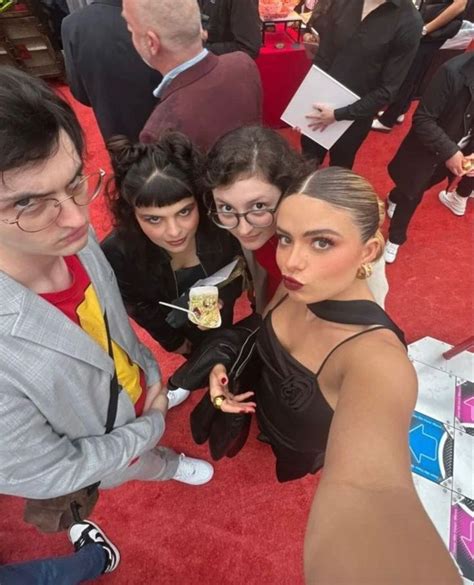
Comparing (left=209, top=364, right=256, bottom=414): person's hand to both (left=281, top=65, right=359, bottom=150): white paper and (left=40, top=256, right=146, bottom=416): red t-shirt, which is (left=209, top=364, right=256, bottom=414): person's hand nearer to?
(left=40, top=256, right=146, bottom=416): red t-shirt

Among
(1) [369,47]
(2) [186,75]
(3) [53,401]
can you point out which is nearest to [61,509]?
(3) [53,401]

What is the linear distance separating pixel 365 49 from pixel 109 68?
1623mm

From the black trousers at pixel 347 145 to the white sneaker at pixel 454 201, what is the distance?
1178 mm

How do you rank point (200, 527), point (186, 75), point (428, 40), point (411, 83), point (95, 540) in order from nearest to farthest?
1. point (186, 75)
2. point (95, 540)
3. point (200, 527)
4. point (428, 40)
5. point (411, 83)

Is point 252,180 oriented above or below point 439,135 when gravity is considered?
above

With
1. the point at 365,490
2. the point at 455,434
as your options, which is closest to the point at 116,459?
the point at 365,490

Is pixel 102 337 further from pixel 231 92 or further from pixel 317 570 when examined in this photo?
pixel 231 92

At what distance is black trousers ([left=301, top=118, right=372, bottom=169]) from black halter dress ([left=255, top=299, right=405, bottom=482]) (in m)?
2.02

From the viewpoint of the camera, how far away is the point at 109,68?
2.21 meters

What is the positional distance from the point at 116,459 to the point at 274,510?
134 centimetres

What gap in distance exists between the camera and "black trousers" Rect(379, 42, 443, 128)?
12.9 ft

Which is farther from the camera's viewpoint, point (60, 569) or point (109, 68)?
point (109, 68)

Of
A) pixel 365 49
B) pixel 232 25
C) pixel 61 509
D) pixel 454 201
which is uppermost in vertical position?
pixel 232 25

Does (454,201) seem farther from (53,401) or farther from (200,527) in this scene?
(53,401)
